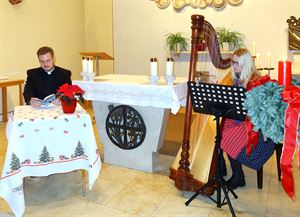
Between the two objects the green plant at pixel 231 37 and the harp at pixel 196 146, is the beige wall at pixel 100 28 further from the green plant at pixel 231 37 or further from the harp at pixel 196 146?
the harp at pixel 196 146

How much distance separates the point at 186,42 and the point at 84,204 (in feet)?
13.5

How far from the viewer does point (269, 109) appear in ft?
5.82

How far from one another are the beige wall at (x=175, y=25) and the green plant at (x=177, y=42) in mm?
151

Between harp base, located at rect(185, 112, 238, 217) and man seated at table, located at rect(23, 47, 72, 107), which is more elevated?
man seated at table, located at rect(23, 47, 72, 107)

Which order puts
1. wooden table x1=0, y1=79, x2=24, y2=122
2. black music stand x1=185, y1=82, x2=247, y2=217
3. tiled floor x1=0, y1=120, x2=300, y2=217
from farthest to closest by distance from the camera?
1. wooden table x1=0, y1=79, x2=24, y2=122
2. tiled floor x1=0, y1=120, x2=300, y2=217
3. black music stand x1=185, y1=82, x2=247, y2=217

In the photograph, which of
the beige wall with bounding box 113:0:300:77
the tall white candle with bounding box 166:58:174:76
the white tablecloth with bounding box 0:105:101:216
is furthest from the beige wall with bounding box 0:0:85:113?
the tall white candle with bounding box 166:58:174:76

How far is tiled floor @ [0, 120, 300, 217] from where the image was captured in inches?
103

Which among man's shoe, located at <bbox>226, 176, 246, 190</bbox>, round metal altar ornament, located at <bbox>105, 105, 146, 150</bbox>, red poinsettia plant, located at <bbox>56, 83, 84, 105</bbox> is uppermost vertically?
red poinsettia plant, located at <bbox>56, 83, 84, 105</bbox>

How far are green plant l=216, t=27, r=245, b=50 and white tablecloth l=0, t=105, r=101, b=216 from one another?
3.59 m

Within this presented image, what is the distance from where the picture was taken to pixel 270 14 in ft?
18.1

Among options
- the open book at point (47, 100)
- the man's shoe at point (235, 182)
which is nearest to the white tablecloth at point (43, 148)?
the open book at point (47, 100)

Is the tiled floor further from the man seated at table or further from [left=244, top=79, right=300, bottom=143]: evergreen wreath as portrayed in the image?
[left=244, top=79, right=300, bottom=143]: evergreen wreath

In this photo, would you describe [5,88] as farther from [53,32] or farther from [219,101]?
[219,101]

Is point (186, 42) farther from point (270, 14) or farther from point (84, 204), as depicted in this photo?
point (84, 204)
